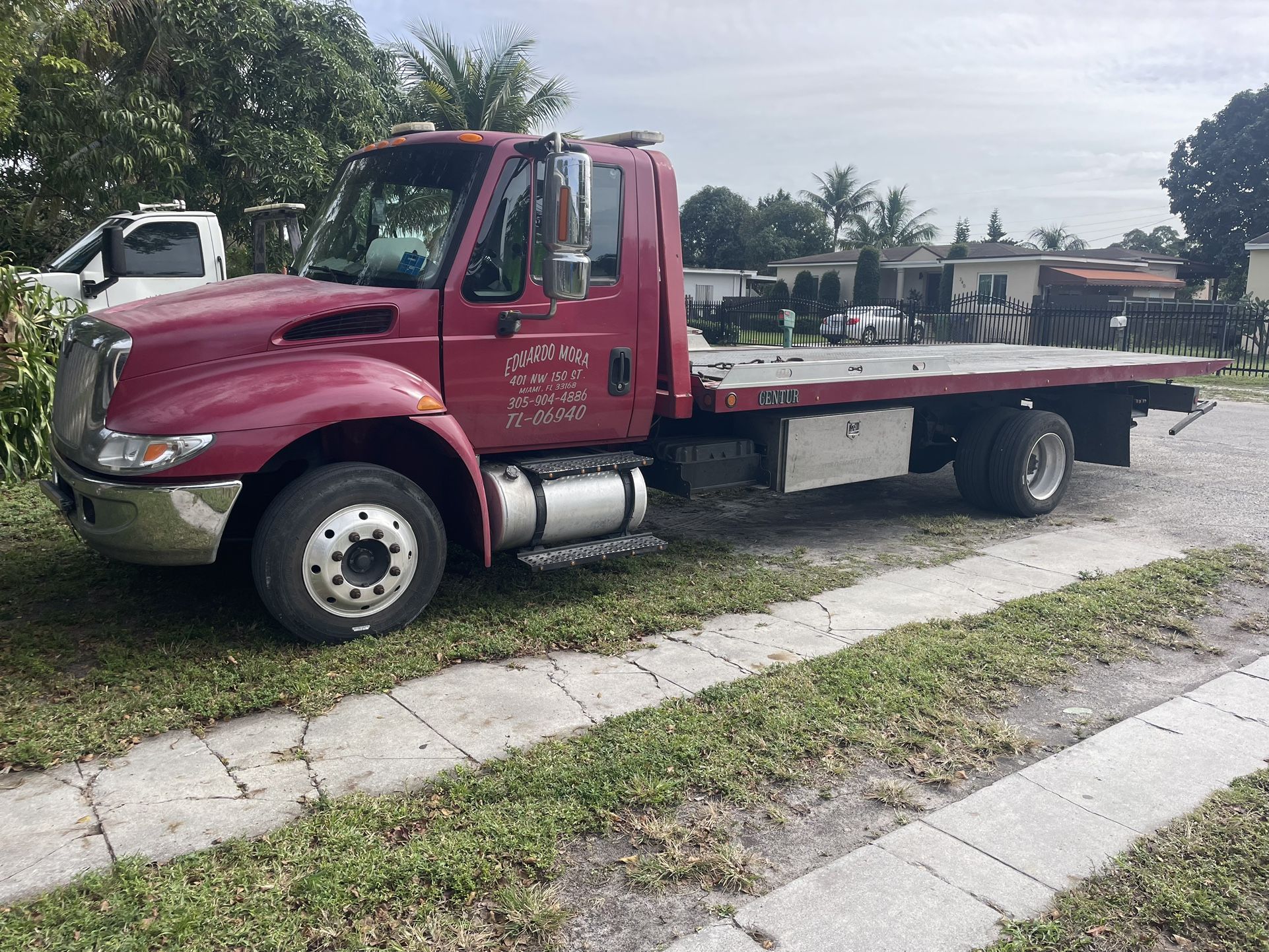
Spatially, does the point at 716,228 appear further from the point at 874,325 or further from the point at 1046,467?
the point at 1046,467

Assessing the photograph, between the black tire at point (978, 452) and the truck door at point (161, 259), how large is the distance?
7.98 m

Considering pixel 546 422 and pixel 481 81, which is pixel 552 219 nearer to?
pixel 546 422

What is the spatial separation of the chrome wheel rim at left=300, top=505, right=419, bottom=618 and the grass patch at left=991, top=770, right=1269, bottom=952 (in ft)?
10.4

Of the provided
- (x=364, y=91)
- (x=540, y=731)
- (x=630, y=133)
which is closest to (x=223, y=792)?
(x=540, y=731)

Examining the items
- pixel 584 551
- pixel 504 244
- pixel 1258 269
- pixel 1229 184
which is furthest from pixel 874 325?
pixel 1229 184

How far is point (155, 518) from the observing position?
4.35 metres

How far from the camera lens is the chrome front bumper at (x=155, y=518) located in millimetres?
4332

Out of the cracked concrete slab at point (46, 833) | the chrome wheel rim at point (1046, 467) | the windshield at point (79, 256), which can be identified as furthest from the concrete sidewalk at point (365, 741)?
the windshield at point (79, 256)

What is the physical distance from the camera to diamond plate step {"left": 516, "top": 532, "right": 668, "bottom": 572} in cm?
532

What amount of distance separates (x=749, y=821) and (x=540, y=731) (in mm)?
1017

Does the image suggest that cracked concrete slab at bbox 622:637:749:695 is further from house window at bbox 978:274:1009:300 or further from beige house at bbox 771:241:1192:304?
house window at bbox 978:274:1009:300

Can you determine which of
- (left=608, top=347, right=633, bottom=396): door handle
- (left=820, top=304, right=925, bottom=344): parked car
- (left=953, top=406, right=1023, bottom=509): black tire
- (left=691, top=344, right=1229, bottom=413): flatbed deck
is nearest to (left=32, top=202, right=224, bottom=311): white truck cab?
(left=691, top=344, right=1229, bottom=413): flatbed deck

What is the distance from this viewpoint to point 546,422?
5.55 metres

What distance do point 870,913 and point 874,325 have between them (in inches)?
1015
